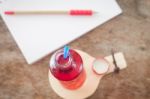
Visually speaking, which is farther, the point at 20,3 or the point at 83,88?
the point at 20,3

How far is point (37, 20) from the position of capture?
1003mm

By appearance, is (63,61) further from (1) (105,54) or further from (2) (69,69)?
(1) (105,54)

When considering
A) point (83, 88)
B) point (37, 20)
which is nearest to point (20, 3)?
point (37, 20)

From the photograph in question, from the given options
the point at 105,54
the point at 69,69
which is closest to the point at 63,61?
the point at 69,69

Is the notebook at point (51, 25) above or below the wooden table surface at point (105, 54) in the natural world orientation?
above

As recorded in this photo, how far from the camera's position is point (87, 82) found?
0.94 meters

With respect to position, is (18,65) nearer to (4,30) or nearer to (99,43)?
(4,30)

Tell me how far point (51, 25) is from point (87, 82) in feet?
0.69

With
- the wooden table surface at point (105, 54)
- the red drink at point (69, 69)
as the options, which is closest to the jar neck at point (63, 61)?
the red drink at point (69, 69)

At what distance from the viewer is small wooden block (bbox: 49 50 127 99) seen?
36.4 inches

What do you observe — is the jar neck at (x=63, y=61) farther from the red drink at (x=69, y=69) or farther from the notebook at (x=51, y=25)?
the notebook at (x=51, y=25)

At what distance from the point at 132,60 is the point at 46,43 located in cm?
26

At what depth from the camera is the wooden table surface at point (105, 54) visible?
92 centimetres

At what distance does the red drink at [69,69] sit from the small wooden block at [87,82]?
14mm
